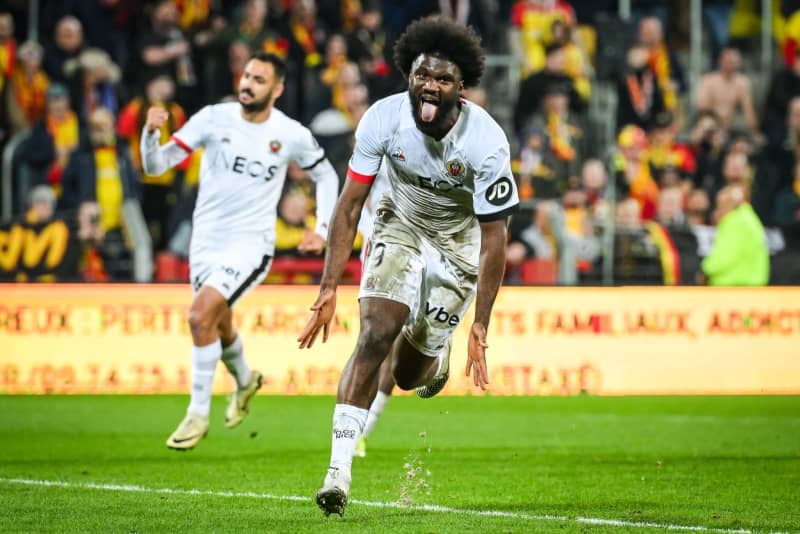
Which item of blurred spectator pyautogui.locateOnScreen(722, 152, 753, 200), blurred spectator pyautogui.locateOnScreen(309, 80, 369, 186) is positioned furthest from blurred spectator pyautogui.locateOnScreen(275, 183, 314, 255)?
blurred spectator pyautogui.locateOnScreen(722, 152, 753, 200)

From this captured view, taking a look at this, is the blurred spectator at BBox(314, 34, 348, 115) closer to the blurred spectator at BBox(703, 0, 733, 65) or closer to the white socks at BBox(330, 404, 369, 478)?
the blurred spectator at BBox(703, 0, 733, 65)

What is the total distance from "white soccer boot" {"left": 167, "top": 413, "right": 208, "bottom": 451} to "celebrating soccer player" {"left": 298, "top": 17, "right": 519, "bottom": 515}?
2.45 metres

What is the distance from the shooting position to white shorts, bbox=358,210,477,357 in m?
7.71

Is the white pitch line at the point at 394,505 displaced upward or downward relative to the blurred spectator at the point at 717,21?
downward

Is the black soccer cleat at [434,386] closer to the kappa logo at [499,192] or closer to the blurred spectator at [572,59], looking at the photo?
the kappa logo at [499,192]

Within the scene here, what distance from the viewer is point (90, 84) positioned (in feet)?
60.1

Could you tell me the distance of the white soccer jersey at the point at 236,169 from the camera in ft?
36.0

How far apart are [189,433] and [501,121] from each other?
398 inches

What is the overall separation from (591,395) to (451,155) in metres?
8.54

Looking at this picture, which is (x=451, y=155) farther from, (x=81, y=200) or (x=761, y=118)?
(x=761, y=118)

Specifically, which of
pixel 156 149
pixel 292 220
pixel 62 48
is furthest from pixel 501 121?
pixel 156 149

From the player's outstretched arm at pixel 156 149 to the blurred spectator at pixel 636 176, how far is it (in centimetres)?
915

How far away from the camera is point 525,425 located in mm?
12836

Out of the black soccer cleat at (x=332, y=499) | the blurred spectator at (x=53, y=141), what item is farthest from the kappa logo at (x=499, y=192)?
the blurred spectator at (x=53, y=141)
